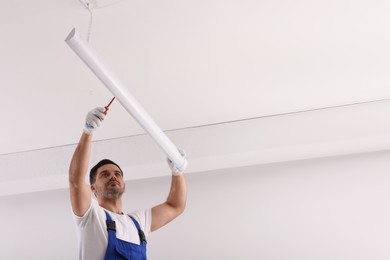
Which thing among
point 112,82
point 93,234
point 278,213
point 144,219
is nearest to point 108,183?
point 144,219

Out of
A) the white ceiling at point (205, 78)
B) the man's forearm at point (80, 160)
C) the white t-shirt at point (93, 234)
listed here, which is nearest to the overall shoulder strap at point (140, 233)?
the white t-shirt at point (93, 234)

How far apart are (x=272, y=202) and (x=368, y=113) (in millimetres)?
939

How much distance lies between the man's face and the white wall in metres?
1.17

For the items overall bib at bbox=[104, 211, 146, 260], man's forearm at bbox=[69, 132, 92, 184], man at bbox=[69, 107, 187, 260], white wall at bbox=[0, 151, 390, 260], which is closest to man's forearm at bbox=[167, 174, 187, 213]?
man at bbox=[69, 107, 187, 260]

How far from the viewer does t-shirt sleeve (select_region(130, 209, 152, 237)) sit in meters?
2.24

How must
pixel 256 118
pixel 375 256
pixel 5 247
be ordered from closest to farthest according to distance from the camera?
pixel 375 256
pixel 256 118
pixel 5 247

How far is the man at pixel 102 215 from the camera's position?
182 cm

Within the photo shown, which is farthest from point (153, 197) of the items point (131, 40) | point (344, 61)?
point (344, 61)

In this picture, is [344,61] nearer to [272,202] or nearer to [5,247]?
[272,202]

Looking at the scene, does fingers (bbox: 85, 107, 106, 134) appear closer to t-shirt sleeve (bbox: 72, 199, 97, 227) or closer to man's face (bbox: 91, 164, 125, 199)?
t-shirt sleeve (bbox: 72, 199, 97, 227)

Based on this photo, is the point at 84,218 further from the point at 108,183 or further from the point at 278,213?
the point at 278,213

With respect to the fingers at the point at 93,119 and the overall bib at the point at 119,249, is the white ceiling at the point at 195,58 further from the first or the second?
the overall bib at the point at 119,249

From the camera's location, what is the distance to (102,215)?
1964mm

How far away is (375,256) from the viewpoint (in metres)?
2.87
